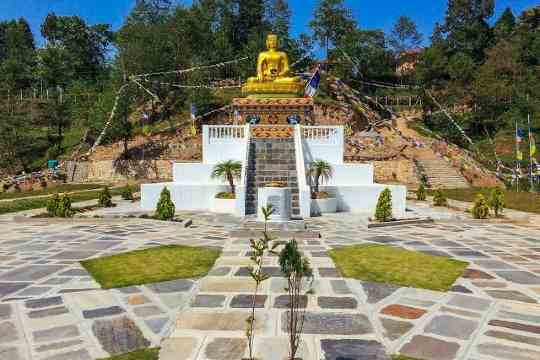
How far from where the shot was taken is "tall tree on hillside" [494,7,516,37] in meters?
54.5

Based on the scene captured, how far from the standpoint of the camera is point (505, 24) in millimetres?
56156

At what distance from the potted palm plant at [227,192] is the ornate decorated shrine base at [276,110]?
6424 millimetres

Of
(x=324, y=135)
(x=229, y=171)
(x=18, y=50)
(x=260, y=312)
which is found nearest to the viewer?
(x=260, y=312)

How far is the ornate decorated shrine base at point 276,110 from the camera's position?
22406 mm

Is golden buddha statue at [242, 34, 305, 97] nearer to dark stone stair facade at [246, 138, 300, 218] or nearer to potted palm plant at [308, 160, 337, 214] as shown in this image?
dark stone stair facade at [246, 138, 300, 218]

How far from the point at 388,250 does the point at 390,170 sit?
84.1 ft

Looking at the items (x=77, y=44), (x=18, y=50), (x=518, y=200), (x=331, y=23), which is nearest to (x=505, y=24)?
(x=331, y=23)

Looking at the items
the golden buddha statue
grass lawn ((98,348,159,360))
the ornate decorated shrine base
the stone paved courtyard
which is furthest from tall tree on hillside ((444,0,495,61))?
grass lawn ((98,348,159,360))

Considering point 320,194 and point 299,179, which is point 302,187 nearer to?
point 299,179

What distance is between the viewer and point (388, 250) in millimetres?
9117

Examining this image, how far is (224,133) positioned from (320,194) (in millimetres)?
6560

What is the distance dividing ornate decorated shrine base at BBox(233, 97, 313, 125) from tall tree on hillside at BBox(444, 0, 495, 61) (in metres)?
44.7

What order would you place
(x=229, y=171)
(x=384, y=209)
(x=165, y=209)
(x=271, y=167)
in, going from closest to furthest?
(x=384, y=209) → (x=165, y=209) → (x=229, y=171) → (x=271, y=167)

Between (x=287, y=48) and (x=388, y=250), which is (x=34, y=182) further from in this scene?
(x=287, y=48)
